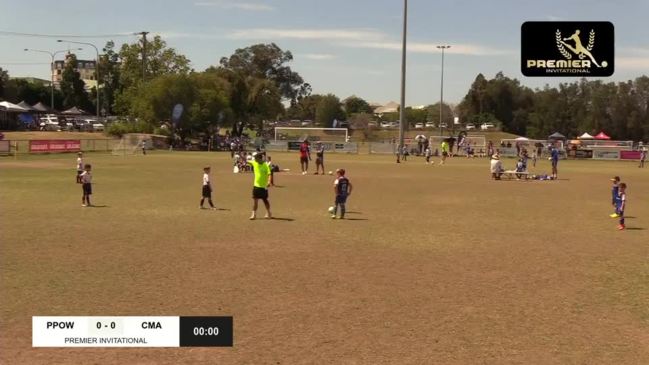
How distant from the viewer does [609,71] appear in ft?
32.8

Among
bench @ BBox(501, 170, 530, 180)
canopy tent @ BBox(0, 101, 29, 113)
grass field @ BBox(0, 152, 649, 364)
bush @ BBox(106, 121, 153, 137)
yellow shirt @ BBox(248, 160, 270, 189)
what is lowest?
grass field @ BBox(0, 152, 649, 364)

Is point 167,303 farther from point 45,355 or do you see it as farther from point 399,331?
point 399,331

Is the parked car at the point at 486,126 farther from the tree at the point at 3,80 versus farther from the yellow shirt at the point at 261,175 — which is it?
the yellow shirt at the point at 261,175

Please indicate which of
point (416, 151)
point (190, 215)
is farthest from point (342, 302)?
point (416, 151)

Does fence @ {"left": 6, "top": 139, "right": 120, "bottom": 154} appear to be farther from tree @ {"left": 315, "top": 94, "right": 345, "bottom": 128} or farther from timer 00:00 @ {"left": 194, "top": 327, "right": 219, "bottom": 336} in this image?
tree @ {"left": 315, "top": 94, "right": 345, "bottom": 128}

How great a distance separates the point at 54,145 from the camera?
56062 mm

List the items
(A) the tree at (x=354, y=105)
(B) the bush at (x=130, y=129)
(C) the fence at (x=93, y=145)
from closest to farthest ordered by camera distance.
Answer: (C) the fence at (x=93, y=145) < (B) the bush at (x=130, y=129) < (A) the tree at (x=354, y=105)

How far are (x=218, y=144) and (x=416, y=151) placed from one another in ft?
82.9

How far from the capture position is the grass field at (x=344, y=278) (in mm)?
7125

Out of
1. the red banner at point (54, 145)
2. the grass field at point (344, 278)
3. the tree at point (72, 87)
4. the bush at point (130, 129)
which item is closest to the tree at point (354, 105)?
the tree at point (72, 87)
